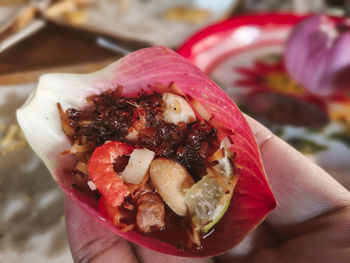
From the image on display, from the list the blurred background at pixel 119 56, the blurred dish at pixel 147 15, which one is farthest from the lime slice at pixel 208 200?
the blurred dish at pixel 147 15

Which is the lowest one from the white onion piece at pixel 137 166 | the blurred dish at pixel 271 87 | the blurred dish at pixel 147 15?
the blurred dish at pixel 271 87

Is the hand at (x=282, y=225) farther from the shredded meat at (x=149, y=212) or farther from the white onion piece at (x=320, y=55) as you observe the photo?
the white onion piece at (x=320, y=55)

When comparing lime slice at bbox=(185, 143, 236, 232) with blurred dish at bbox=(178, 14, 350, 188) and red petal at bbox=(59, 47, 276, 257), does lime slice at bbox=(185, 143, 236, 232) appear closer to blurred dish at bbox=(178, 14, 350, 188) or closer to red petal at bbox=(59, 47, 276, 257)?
red petal at bbox=(59, 47, 276, 257)

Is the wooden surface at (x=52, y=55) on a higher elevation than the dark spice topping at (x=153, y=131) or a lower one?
lower

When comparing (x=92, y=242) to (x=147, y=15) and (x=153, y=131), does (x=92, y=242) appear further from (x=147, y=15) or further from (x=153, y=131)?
(x=147, y=15)

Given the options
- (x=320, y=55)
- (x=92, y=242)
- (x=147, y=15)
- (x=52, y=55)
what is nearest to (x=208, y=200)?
(x=92, y=242)

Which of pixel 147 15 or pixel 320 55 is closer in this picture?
pixel 320 55

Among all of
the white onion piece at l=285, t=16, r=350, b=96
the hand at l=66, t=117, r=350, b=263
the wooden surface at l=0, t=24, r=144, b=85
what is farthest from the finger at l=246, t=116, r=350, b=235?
the wooden surface at l=0, t=24, r=144, b=85
